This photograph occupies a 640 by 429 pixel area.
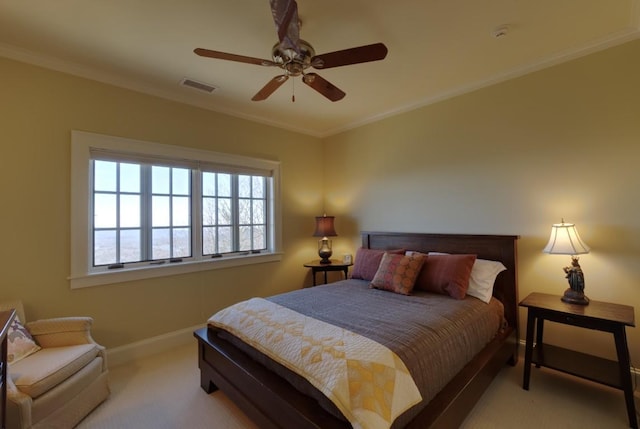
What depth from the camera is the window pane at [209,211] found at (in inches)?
135

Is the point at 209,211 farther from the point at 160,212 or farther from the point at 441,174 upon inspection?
the point at 441,174

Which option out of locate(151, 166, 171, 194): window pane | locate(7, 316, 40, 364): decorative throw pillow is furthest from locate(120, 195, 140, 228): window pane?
locate(7, 316, 40, 364): decorative throw pillow

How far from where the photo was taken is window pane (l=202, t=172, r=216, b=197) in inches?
135

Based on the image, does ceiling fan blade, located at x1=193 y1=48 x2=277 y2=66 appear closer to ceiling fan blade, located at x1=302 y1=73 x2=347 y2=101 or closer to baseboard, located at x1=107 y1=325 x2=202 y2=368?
ceiling fan blade, located at x1=302 y1=73 x2=347 y2=101

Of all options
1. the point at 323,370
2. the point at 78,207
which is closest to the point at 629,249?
the point at 323,370

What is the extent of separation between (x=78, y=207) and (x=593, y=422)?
430 cm

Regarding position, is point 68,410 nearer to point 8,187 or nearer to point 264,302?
point 264,302

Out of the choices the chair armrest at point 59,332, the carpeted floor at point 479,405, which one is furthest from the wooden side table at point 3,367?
the chair armrest at point 59,332

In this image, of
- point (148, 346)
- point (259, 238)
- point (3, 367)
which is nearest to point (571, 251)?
point (259, 238)

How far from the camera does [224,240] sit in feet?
11.9

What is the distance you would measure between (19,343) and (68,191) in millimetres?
1252

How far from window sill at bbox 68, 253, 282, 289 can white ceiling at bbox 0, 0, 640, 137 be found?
1.85m

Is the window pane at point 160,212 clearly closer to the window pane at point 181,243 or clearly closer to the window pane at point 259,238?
the window pane at point 181,243

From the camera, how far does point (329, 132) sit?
Result: 4.57 meters
